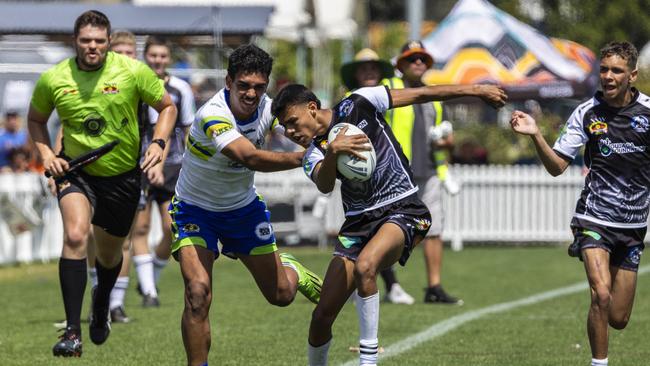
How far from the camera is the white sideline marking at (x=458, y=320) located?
955 centimetres

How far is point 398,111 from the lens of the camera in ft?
40.4

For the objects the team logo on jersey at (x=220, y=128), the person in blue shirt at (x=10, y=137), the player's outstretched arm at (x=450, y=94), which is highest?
the player's outstretched arm at (x=450, y=94)

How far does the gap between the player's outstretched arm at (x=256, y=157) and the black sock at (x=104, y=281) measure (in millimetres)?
2544

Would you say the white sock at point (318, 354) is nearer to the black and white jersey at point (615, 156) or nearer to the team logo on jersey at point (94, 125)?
the black and white jersey at point (615, 156)

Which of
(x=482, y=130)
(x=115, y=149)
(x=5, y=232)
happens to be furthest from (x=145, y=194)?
(x=482, y=130)

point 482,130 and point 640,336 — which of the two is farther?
point 482,130

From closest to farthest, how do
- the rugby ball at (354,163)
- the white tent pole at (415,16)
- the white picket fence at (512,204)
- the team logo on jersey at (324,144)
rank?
the rugby ball at (354,163)
the team logo on jersey at (324,144)
the white tent pole at (415,16)
the white picket fence at (512,204)

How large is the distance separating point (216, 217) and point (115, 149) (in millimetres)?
1534

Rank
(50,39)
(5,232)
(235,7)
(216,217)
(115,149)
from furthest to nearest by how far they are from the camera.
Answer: (50,39), (235,7), (5,232), (115,149), (216,217)

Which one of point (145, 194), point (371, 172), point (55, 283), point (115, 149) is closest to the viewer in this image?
point (371, 172)

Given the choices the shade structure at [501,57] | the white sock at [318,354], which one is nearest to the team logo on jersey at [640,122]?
the white sock at [318,354]

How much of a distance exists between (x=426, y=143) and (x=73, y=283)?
5.00 m

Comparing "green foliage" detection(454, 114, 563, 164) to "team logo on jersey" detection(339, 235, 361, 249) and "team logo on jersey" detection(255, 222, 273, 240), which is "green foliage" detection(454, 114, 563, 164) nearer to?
"team logo on jersey" detection(255, 222, 273, 240)

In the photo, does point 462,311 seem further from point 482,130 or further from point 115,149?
point 482,130
